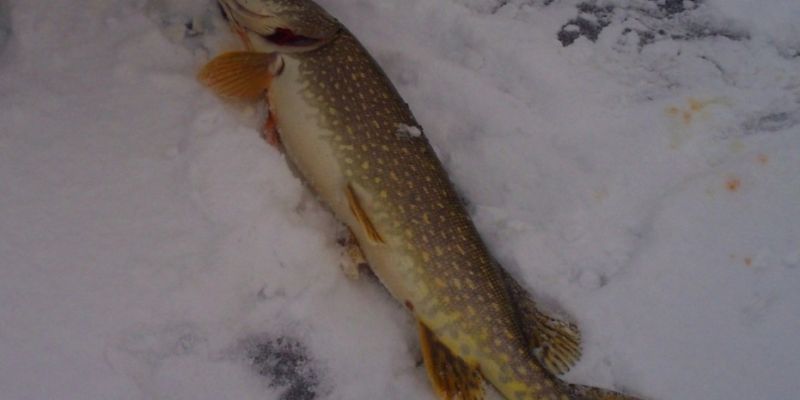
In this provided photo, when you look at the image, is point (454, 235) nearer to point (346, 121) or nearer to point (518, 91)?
point (346, 121)

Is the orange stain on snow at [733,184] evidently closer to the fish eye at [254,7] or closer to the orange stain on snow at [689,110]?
the orange stain on snow at [689,110]

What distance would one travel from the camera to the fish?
6.54 feet

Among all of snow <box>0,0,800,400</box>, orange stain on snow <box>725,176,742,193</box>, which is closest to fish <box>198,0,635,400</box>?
snow <box>0,0,800,400</box>

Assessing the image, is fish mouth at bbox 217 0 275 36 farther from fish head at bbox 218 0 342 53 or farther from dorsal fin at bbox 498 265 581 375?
dorsal fin at bbox 498 265 581 375

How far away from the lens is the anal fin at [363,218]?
2.00m

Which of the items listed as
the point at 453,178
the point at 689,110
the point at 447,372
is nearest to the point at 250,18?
the point at 453,178

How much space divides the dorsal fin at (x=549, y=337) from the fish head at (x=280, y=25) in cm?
104

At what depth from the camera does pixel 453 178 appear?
93.7 inches

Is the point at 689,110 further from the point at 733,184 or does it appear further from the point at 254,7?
the point at 254,7

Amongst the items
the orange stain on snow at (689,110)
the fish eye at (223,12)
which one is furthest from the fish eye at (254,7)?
the orange stain on snow at (689,110)

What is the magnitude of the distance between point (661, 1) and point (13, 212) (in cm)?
250

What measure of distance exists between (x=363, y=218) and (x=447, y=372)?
1.83 feet

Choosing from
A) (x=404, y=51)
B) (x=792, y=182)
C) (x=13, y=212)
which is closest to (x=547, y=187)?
(x=404, y=51)

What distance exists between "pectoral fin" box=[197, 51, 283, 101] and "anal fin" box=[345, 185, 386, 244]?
1.57 ft
